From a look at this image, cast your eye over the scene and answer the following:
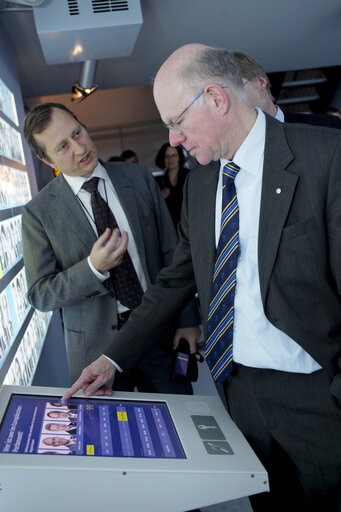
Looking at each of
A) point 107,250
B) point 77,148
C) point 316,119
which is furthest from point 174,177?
point 107,250

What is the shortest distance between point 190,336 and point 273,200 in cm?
100

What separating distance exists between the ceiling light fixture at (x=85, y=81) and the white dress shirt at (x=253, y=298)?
3.69 m

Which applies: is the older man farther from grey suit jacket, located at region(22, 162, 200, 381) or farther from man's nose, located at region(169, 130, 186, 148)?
grey suit jacket, located at region(22, 162, 200, 381)

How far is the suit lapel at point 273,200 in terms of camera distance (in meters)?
1.15

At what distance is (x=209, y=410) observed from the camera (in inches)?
47.3

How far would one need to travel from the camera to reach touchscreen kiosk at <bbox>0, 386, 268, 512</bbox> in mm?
868

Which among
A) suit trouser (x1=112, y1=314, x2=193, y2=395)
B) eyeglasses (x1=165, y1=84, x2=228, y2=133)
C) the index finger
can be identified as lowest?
suit trouser (x1=112, y1=314, x2=193, y2=395)

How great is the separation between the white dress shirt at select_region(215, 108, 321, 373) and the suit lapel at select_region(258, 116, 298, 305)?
55 millimetres

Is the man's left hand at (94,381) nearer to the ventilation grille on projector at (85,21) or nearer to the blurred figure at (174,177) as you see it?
the ventilation grille on projector at (85,21)

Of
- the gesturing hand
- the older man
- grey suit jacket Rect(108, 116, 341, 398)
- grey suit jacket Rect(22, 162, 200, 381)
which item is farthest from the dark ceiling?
grey suit jacket Rect(108, 116, 341, 398)

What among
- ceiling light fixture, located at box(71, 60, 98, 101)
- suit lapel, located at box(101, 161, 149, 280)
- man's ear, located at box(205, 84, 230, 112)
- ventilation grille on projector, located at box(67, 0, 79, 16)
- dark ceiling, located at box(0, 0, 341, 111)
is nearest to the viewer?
man's ear, located at box(205, 84, 230, 112)

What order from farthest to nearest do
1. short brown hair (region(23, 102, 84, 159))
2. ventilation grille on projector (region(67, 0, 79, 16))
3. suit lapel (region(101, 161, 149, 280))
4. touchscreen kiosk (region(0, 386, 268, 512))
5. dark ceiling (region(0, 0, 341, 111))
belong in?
dark ceiling (region(0, 0, 341, 111)) → ventilation grille on projector (region(67, 0, 79, 16)) → suit lapel (region(101, 161, 149, 280)) → short brown hair (region(23, 102, 84, 159)) → touchscreen kiosk (region(0, 386, 268, 512))

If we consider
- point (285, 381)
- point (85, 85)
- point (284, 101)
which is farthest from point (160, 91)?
point (284, 101)

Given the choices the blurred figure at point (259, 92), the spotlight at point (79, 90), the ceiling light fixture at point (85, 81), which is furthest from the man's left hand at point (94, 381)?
the spotlight at point (79, 90)
